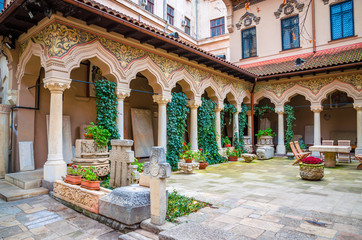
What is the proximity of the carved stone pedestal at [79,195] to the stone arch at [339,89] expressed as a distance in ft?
35.5

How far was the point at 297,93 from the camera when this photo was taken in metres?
12.1

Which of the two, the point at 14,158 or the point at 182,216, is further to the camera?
the point at 14,158

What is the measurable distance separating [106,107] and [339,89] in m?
10.1

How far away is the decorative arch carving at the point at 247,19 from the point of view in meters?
14.9

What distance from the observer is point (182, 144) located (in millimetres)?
8930

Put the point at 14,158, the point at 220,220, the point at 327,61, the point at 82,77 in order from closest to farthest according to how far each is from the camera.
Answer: the point at 220,220 → the point at 14,158 → the point at 82,77 → the point at 327,61

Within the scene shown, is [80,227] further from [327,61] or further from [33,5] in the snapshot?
[327,61]

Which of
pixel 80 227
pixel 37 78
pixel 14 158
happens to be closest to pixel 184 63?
pixel 37 78

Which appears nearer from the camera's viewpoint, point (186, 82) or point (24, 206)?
point (24, 206)

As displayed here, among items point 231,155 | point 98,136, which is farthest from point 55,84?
point 231,155

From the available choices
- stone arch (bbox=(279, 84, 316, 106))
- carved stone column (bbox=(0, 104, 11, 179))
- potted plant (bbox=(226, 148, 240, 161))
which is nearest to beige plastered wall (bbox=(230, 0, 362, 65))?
stone arch (bbox=(279, 84, 316, 106))

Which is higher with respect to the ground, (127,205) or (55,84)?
(55,84)

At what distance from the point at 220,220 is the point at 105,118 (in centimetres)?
446

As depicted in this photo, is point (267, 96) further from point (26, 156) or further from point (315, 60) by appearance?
point (26, 156)
